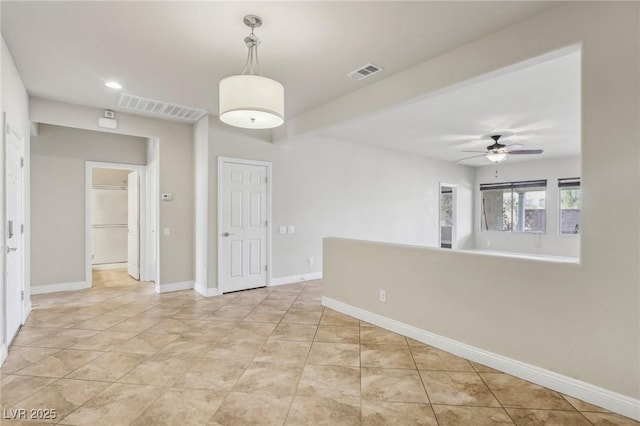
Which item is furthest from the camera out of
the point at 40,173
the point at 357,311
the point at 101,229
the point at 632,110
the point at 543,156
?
the point at 543,156

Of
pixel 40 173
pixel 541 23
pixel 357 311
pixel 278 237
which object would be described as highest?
pixel 541 23

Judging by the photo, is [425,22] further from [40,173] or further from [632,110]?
[40,173]

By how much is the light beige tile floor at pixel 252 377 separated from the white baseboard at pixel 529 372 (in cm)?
6

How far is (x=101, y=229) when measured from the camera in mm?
7148

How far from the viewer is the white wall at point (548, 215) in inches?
322

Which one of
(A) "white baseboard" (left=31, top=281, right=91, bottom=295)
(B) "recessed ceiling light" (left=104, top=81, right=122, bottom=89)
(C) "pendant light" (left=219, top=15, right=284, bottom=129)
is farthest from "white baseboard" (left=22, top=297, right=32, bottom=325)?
(C) "pendant light" (left=219, top=15, right=284, bottom=129)

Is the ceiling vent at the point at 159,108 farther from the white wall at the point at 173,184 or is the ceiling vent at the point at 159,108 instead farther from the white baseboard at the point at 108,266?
the white baseboard at the point at 108,266

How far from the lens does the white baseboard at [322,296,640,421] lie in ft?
6.63

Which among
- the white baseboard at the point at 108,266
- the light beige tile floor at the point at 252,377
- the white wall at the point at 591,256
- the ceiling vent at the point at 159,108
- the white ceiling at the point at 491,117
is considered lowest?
the light beige tile floor at the point at 252,377

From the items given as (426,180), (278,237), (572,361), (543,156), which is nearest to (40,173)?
(278,237)

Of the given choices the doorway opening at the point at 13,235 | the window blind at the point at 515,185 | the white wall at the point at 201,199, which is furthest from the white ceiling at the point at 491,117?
the doorway opening at the point at 13,235

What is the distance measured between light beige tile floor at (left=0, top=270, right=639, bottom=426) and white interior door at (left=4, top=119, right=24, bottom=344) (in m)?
0.27

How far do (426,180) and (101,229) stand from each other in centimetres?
794

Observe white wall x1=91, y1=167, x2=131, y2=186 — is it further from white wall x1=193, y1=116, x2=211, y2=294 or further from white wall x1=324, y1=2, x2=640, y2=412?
white wall x1=324, y1=2, x2=640, y2=412
